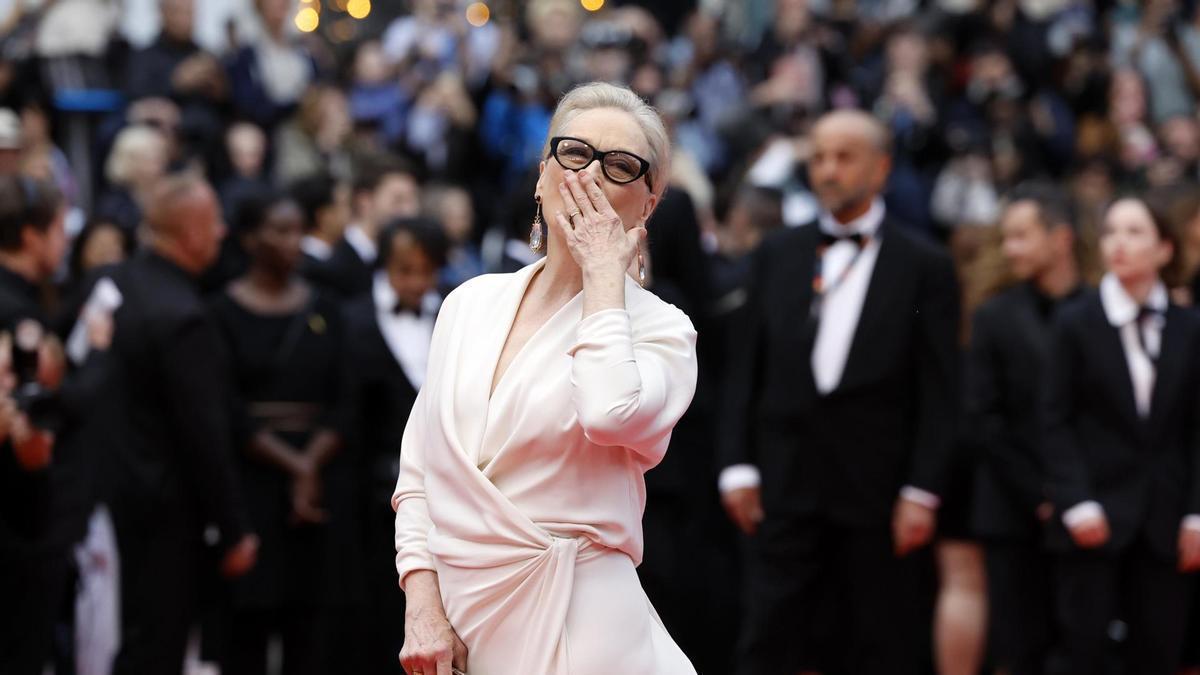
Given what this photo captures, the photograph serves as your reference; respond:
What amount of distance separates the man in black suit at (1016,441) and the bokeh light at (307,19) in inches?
397

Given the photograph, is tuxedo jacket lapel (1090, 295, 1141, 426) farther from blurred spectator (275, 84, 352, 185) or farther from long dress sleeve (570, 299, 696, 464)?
blurred spectator (275, 84, 352, 185)

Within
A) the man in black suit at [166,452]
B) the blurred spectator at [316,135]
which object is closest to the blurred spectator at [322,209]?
the blurred spectator at [316,135]

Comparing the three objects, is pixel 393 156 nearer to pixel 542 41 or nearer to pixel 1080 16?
pixel 542 41

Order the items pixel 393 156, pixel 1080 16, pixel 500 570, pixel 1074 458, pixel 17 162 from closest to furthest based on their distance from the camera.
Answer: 1. pixel 500 570
2. pixel 1074 458
3. pixel 17 162
4. pixel 393 156
5. pixel 1080 16

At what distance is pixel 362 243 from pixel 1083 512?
4325mm

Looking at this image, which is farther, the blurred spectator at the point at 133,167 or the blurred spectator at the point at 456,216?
the blurred spectator at the point at 133,167

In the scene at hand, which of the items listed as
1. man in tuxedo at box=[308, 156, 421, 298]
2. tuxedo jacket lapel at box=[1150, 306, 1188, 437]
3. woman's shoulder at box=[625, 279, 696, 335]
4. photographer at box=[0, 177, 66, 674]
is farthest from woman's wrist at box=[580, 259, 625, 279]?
man in tuxedo at box=[308, 156, 421, 298]

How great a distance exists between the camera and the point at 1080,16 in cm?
1638

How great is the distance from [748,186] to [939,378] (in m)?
3.07

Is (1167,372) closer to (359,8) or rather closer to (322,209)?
(322,209)

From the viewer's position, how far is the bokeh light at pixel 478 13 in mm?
15618

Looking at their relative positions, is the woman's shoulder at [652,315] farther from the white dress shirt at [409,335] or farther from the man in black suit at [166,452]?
the white dress shirt at [409,335]

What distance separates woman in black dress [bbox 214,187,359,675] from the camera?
25.7ft

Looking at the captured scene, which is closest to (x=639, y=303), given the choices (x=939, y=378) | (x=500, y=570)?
(x=500, y=570)
